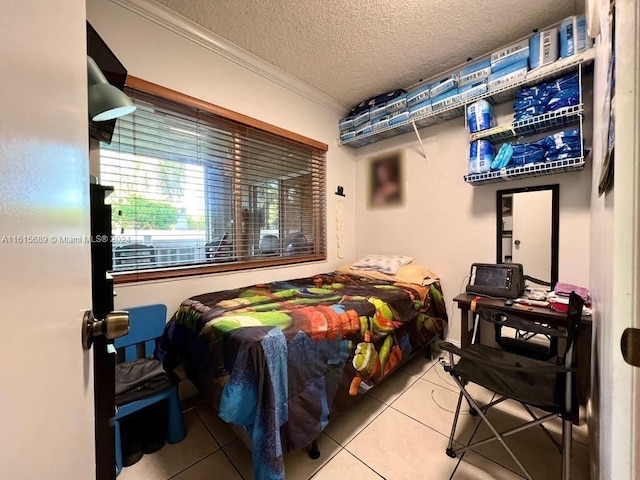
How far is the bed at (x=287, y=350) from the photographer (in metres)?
1.13

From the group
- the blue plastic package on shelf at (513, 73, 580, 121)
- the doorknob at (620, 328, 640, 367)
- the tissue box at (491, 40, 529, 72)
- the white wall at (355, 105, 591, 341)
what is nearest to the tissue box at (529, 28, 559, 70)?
the tissue box at (491, 40, 529, 72)

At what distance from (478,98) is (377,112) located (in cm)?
95

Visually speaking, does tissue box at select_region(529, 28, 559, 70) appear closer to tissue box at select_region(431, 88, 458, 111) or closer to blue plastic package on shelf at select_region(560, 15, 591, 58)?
blue plastic package on shelf at select_region(560, 15, 591, 58)

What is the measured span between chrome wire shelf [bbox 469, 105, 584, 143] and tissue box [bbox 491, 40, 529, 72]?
45 cm

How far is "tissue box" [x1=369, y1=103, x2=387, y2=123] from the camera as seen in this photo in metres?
2.66

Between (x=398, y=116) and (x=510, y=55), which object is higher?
(x=510, y=55)

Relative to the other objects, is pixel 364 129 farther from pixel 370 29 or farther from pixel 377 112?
pixel 370 29

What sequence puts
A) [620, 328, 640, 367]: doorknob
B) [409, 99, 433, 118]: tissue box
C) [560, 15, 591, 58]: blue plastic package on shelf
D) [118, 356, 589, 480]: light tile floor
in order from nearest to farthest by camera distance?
[620, 328, 640, 367]: doorknob → [118, 356, 589, 480]: light tile floor → [560, 15, 591, 58]: blue plastic package on shelf → [409, 99, 433, 118]: tissue box

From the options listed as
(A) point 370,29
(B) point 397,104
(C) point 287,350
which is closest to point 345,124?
(B) point 397,104

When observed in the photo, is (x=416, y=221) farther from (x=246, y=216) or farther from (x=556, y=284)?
(x=246, y=216)

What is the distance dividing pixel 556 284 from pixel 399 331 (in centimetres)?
121

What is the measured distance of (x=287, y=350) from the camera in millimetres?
1214

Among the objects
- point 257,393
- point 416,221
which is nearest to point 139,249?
point 257,393

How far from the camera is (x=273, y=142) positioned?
2.50 m
